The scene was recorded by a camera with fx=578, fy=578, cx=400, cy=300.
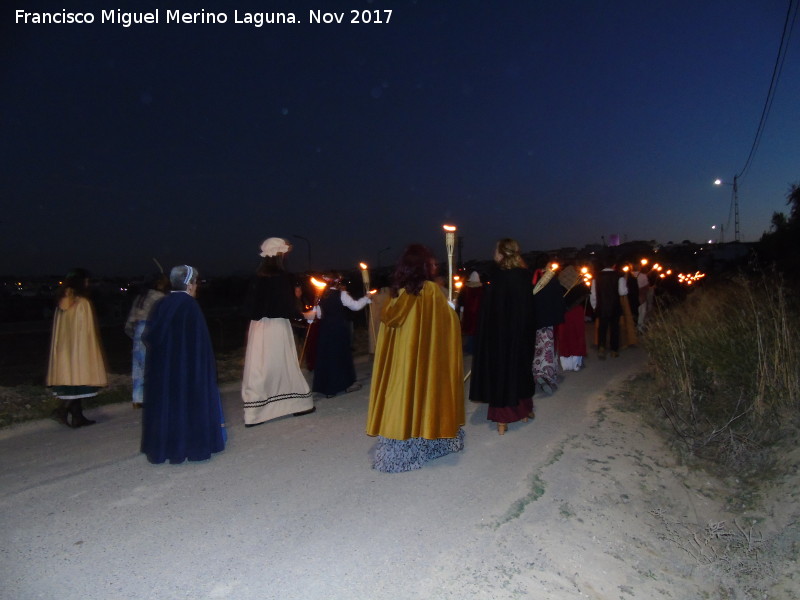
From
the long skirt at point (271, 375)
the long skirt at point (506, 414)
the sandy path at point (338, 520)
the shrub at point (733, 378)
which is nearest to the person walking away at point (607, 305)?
the shrub at point (733, 378)

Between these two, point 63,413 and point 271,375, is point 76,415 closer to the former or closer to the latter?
point 63,413

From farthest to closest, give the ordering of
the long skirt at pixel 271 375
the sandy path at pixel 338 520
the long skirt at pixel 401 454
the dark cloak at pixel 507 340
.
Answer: the long skirt at pixel 271 375 → the dark cloak at pixel 507 340 → the long skirt at pixel 401 454 → the sandy path at pixel 338 520

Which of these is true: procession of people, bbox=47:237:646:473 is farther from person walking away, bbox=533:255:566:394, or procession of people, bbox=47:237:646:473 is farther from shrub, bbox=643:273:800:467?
shrub, bbox=643:273:800:467

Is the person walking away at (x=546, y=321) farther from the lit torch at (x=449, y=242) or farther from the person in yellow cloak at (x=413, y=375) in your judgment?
the person in yellow cloak at (x=413, y=375)

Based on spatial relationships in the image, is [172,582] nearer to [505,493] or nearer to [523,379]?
[505,493]

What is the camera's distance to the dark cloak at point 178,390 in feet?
17.3

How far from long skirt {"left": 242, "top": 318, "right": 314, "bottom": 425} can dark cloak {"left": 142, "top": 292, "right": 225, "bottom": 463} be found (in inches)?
46.5

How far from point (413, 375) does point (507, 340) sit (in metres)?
1.65

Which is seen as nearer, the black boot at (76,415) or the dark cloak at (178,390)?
the dark cloak at (178,390)

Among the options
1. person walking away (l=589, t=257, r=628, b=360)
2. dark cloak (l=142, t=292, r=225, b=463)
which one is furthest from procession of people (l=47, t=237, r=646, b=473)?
person walking away (l=589, t=257, r=628, b=360)

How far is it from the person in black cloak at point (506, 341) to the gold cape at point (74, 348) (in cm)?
446

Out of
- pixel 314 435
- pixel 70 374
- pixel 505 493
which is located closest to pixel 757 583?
pixel 505 493

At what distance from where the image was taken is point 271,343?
22.9 ft

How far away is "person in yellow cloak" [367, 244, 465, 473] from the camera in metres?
5.11
